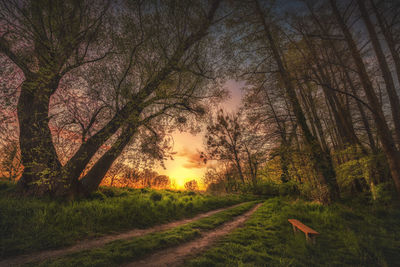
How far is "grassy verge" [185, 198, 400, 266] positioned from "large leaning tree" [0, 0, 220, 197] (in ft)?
19.2

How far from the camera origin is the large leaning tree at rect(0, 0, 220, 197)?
4883 mm

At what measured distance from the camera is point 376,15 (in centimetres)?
600

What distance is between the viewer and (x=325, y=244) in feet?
12.8

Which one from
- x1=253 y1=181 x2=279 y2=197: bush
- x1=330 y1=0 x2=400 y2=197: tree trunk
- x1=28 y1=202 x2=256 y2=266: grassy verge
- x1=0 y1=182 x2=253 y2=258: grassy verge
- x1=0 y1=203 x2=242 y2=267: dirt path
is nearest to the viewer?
x1=28 y1=202 x2=256 y2=266: grassy verge

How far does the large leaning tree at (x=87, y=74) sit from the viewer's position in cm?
488

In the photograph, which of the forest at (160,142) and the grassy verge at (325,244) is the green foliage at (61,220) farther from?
the grassy verge at (325,244)

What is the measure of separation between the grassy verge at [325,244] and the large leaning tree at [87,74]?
19.2 ft

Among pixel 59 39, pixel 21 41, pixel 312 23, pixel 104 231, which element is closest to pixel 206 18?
pixel 312 23

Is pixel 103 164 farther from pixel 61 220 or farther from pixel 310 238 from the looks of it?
pixel 310 238

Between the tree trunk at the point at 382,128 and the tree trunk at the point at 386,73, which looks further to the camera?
the tree trunk at the point at 386,73

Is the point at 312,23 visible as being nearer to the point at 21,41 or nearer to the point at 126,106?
the point at 126,106

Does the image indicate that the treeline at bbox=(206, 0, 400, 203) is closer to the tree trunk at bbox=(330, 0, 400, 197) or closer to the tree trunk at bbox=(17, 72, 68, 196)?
the tree trunk at bbox=(330, 0, 400, 197)

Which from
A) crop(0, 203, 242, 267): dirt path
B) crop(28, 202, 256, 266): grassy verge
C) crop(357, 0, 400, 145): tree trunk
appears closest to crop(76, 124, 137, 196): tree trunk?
crop(0, 203, 242, 267): dirt path

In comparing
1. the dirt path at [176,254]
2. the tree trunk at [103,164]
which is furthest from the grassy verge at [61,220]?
the dirt path at [176,254]
